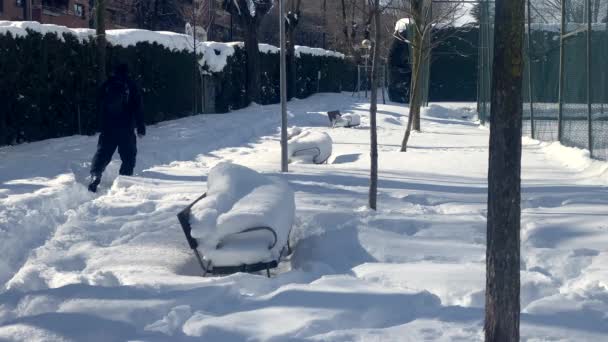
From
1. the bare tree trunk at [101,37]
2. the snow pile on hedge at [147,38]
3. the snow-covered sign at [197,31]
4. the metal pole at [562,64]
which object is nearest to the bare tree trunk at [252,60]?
the snow pile on hedge at [147,38]

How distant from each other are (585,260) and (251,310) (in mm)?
2640

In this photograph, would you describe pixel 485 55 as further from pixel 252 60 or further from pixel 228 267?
pixel 228 267

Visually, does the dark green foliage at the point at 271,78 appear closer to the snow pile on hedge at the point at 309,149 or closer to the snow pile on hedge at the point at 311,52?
the snow pile on hedge at the point at 311,52

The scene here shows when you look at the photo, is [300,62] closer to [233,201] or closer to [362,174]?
[362,174]

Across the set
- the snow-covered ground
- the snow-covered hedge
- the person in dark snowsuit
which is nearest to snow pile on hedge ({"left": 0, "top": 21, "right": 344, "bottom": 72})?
the snow-covered hedge

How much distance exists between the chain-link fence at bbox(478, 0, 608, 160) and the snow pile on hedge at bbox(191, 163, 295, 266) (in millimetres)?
6413

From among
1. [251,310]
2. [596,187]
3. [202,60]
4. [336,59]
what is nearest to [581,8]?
[596,187]

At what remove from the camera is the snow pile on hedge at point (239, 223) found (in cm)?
555

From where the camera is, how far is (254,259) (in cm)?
554

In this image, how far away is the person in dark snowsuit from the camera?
10016 millimetres

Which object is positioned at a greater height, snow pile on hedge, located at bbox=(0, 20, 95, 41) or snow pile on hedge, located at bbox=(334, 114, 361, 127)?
snow pile on hedge, located at bbox=(0, 20, 95, 41)

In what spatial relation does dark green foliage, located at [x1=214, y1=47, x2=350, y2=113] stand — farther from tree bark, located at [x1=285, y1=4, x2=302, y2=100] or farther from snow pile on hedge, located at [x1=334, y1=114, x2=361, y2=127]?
snow pile on hedge, located at [x1=334, y1=114, x2=361, y2=127]

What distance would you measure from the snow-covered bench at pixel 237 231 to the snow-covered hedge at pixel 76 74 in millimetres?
9242

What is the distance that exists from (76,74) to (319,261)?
11927mm
